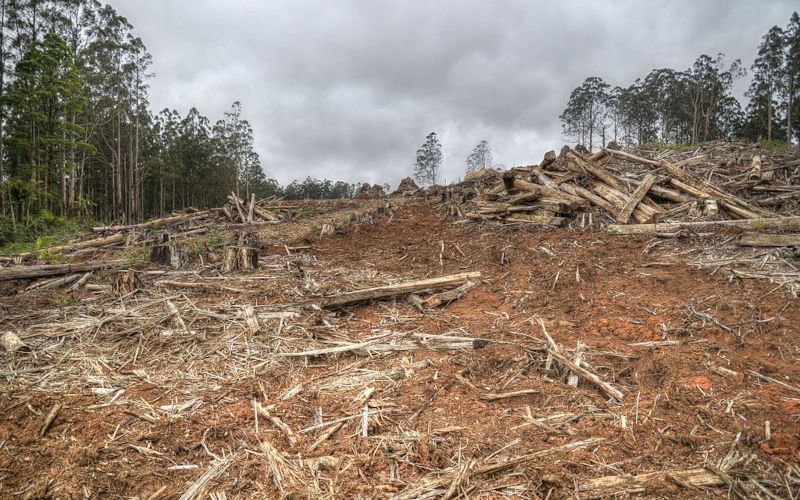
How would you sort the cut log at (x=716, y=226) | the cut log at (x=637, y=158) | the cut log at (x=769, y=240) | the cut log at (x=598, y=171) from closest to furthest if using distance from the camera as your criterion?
the cut log at (x=769, y=240)
the cut log at (x=716, y=226)
the cut log at (x=598, y=171)
the cut log at (x=637, y=158)

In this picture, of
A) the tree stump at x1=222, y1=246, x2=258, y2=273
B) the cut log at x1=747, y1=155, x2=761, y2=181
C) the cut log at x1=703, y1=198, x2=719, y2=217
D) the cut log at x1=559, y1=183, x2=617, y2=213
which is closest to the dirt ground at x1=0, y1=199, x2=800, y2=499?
the tree stump at x1=222, y1=246, x2=258, y2=273

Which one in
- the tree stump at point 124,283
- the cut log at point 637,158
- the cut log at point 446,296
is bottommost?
the cut log at point 446,296

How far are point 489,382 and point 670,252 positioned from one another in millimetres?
5006

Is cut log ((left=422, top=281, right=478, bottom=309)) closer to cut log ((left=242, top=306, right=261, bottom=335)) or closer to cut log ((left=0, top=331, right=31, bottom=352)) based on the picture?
cut log ((left=242, top=306, right=261, bottom=335))

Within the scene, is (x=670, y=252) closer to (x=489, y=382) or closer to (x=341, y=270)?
(x=489, y=382)

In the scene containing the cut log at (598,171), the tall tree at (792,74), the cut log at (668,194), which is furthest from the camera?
the tall tree at (792,74)

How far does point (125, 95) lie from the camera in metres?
27.3

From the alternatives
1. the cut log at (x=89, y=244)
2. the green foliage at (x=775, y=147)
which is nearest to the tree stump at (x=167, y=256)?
the cut log at (x=89, y=244)

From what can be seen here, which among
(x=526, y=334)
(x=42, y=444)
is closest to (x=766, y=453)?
(x=526, y=334)

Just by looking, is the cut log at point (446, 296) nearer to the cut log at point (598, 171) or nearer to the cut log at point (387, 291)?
the cut log at point (387, 291)

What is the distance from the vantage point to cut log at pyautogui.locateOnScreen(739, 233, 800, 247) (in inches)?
207

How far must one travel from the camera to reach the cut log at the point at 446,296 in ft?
17.8

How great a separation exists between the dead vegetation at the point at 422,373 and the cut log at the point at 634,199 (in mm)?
440

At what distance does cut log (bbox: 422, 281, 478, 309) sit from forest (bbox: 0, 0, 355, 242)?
2114cm
